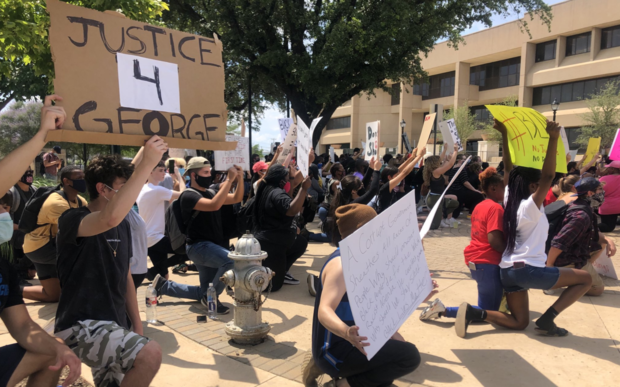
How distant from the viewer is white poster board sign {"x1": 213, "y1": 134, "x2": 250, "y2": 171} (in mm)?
5652

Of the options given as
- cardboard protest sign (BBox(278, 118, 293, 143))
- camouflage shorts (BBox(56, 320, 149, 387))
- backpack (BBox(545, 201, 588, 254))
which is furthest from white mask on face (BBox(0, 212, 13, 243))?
cardboard protest sign (BBox(278, 118, 293, 143))

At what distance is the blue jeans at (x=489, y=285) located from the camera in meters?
4.69

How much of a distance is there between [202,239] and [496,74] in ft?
165

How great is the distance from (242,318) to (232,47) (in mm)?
15394

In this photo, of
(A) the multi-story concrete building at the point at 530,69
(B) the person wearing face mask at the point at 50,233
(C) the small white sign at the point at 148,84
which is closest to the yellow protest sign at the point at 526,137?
(C) the small white sign at the point at 148,84

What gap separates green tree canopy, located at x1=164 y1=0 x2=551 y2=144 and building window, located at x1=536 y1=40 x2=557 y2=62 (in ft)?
91.4

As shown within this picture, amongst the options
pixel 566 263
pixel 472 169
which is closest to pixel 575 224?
pixel 566 263

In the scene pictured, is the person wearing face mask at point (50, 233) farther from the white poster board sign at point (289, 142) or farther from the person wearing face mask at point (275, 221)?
the white poster board sign at point (289, 142)

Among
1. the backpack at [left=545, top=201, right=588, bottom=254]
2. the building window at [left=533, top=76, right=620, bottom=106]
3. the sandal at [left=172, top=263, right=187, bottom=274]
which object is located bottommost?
the sandal at [left=172, top=263, right=187, bottom=274]

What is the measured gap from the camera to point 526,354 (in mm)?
4207

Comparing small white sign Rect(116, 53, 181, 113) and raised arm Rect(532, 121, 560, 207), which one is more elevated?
small white sign Rect(116, 53, 181, 113)

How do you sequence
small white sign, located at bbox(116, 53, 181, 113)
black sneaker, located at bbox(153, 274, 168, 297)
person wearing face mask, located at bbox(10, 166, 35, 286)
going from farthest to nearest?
person wearing face mask, located at bbox(10, 166, 35, 286) → black sneaker, located at bbox(153, 274, 168, 297) → small white sign, located at bbox(116, 53, 181, 113)

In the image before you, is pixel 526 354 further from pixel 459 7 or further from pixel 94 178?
pixel 459 7

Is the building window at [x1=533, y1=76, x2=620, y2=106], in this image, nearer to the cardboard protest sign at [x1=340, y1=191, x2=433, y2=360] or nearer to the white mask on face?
the cardboard protest sign at [x1=340, y1=191, x2=433, y2=360]
